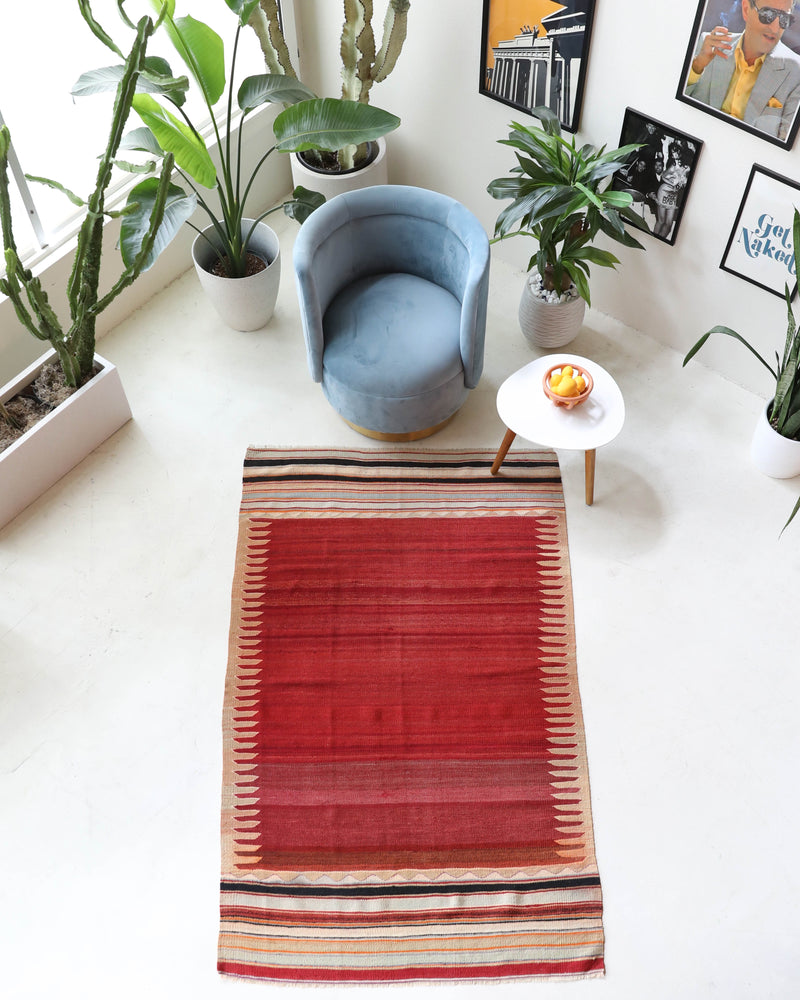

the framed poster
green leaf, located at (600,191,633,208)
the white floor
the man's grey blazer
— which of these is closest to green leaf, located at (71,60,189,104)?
the white floor

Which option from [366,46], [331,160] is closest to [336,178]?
[331,160]

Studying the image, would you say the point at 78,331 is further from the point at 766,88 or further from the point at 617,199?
the point at 766,88

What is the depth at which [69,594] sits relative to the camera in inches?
127

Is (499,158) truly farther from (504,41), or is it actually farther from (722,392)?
(722,392)

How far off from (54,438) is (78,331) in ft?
1.33

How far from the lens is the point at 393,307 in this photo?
3383mm

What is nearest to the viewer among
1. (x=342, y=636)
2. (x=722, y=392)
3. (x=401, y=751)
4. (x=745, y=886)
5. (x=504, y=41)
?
(x=745, y=886)

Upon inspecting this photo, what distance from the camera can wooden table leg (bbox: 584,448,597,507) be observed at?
3.24 m

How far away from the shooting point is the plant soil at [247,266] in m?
3.74

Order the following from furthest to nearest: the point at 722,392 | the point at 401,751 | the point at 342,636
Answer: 1. the point at 722,392
2. the point at 342,636
3. the point at 401,751

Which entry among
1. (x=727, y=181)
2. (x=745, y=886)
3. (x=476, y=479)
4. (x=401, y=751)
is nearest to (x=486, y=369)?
(x=476, y=479)

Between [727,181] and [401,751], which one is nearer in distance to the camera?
[401,751]

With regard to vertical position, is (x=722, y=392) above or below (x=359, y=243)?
below

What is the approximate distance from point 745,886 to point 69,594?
2.32 m
